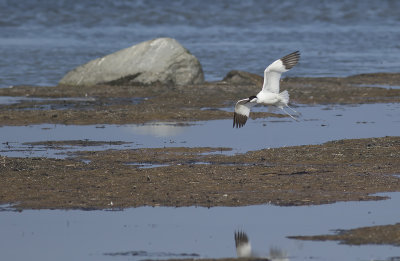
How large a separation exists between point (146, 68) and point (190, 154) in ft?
40.5

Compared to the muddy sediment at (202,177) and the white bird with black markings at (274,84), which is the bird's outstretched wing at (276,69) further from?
the muddy sediment at (202,177)

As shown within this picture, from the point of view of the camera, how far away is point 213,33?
164 ft

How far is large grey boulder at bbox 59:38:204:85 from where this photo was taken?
27125 millimetres

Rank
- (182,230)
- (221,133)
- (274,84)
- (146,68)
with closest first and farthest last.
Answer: (182,230) → (274,84) → (221,133) → (146,68)

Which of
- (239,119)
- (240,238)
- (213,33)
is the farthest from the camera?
(213,33)

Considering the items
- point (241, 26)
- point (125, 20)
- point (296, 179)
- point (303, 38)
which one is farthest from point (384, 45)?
point (296, 179)

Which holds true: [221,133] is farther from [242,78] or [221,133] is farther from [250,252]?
[242,78]

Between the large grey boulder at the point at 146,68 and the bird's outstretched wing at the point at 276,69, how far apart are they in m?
10.4

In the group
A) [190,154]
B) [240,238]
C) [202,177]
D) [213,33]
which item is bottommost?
[213,33]

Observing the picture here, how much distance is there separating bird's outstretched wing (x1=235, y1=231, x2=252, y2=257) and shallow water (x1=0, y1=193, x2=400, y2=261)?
0.21 feet

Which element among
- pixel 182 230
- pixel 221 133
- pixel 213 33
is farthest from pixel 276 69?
pixel 213 33

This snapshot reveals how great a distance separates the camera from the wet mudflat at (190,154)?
11.7m

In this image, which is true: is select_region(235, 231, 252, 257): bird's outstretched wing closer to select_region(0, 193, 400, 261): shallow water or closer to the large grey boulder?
select_region(0, 193, 400, 261): shallow water

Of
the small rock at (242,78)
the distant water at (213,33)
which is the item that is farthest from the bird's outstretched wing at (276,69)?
the distant water at (213,33)
